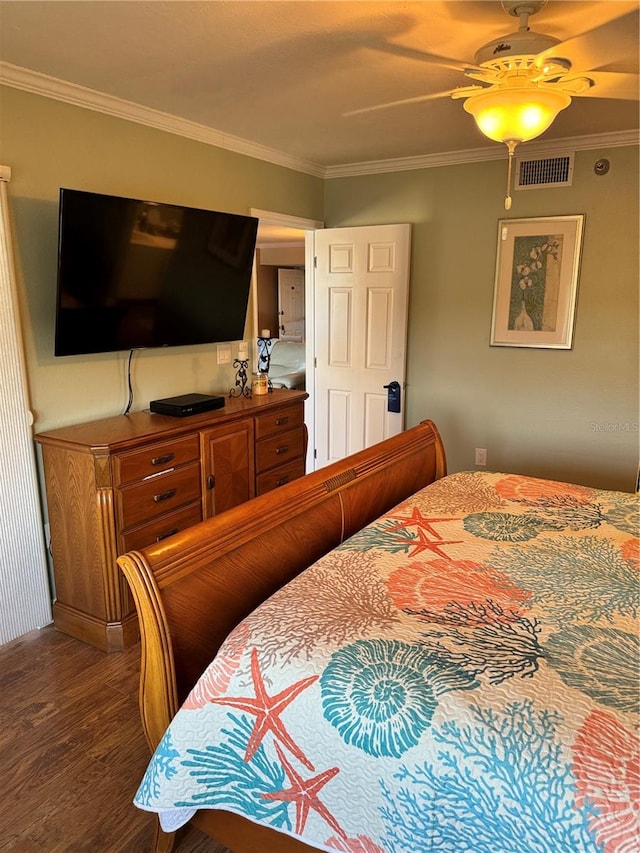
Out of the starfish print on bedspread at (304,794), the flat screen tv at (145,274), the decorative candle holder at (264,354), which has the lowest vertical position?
the starfish print on bedspread at (304,794)

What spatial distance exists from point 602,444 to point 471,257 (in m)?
1.50

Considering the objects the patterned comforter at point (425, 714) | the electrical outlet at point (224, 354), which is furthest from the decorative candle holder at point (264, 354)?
the patterned comforter at point (425, 714)

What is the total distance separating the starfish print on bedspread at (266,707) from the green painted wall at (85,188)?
1830 millimetres

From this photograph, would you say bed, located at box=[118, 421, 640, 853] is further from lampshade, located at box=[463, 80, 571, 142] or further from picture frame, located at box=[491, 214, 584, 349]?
picture frame, located at box=[491, 214, 584, 349]

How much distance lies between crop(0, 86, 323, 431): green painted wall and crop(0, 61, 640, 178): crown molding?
0.13 ft

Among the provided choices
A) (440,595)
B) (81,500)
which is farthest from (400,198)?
(440,595)

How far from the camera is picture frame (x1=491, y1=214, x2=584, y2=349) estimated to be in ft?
11.7

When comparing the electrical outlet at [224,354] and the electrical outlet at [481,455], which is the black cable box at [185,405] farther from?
the electrical outlet at [481,455]

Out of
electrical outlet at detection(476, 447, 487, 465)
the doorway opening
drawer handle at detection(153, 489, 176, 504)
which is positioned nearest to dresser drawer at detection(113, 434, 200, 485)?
drawer handle at detection(153, 489, 176, 504)

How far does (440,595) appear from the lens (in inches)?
59.1

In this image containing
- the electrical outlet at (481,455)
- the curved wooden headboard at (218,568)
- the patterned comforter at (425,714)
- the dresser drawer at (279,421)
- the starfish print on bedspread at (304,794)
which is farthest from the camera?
the electrical outlet at (481,455)

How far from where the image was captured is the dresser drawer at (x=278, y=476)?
10.9ft

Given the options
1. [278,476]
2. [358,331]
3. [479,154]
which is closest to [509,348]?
[358,331]

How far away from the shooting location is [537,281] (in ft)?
12.1
